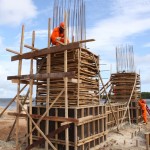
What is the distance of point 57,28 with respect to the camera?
37.7 feet

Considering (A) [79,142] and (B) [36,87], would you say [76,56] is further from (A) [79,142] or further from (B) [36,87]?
(A) [79,142]

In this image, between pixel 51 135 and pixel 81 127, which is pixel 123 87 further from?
pixel 51 135

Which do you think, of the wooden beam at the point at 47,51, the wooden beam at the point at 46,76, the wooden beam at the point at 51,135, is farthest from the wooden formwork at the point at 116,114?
the wooden beam at the point at 47,51

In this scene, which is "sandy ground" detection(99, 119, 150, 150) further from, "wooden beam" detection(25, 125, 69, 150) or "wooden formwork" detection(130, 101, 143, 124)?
"wooden formwork" detection(130, 101, 143, 124)

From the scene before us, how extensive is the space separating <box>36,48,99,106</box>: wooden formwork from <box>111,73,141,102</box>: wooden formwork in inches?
331

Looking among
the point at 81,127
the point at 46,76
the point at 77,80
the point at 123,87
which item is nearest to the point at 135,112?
the point at 123,87

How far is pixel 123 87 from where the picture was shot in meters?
20.8

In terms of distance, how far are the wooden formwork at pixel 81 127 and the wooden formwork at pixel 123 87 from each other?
8.61 meters

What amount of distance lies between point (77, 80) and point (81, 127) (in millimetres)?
2207

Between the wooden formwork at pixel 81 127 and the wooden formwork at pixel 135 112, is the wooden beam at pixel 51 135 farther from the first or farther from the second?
the wooden formwork at pixel 135 112

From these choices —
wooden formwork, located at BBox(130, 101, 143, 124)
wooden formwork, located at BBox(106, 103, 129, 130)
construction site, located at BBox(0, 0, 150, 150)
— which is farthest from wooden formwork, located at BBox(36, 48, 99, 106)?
wooden formwork, located at BBox(130, 101, 143, 124)

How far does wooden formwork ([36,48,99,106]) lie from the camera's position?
10.9 meters

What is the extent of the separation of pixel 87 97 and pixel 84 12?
15.8 feet

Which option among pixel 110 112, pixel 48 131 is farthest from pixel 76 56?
pixel 110 112
